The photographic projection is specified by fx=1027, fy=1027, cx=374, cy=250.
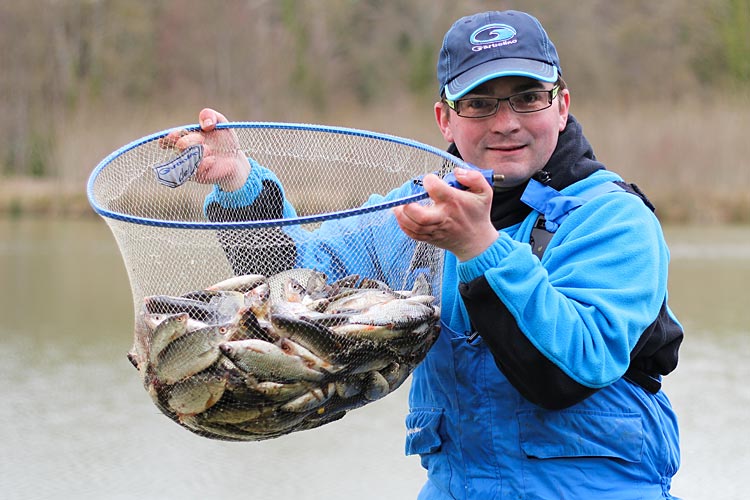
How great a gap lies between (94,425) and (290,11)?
34.3m

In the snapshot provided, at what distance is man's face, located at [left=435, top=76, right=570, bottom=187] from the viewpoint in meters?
2.30

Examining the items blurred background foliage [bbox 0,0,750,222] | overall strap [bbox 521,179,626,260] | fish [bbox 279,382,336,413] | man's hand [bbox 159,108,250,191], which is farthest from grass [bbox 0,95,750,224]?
fish [bbox 279,382,336,413]

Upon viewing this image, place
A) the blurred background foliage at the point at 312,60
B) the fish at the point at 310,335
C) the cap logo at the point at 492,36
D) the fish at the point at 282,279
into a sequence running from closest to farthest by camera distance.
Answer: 1. the fish at the point at 310,335
2. the fish at the point at 282,279
3. the cap logo at the point at 492,36
4. the blurred background foliage at the point at 312,60

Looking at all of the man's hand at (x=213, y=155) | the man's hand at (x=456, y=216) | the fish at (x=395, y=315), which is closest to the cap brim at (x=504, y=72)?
the man's hand at (x=456, y=216)

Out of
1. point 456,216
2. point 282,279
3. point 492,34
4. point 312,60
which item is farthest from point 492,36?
point 312,60

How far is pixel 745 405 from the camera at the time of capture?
24.9 ft

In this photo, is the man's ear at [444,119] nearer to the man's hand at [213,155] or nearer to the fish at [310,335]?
the man's hand at [213,155]

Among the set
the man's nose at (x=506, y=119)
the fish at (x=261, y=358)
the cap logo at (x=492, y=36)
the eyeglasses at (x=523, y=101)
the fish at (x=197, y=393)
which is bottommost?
the fish at (x=197, y=393)

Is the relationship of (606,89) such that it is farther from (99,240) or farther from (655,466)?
(655,466)

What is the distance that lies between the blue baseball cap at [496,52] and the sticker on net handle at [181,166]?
0.67 meters

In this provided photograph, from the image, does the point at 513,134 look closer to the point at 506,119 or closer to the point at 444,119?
the point at 506,119

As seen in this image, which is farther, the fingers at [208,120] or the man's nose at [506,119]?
the fingers at [208,120]

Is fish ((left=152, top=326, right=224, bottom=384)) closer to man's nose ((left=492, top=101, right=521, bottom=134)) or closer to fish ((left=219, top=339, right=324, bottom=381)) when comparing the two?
fish ((left=219, top=339, right=324, bottom=381))

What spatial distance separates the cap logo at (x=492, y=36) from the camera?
7.51ft
